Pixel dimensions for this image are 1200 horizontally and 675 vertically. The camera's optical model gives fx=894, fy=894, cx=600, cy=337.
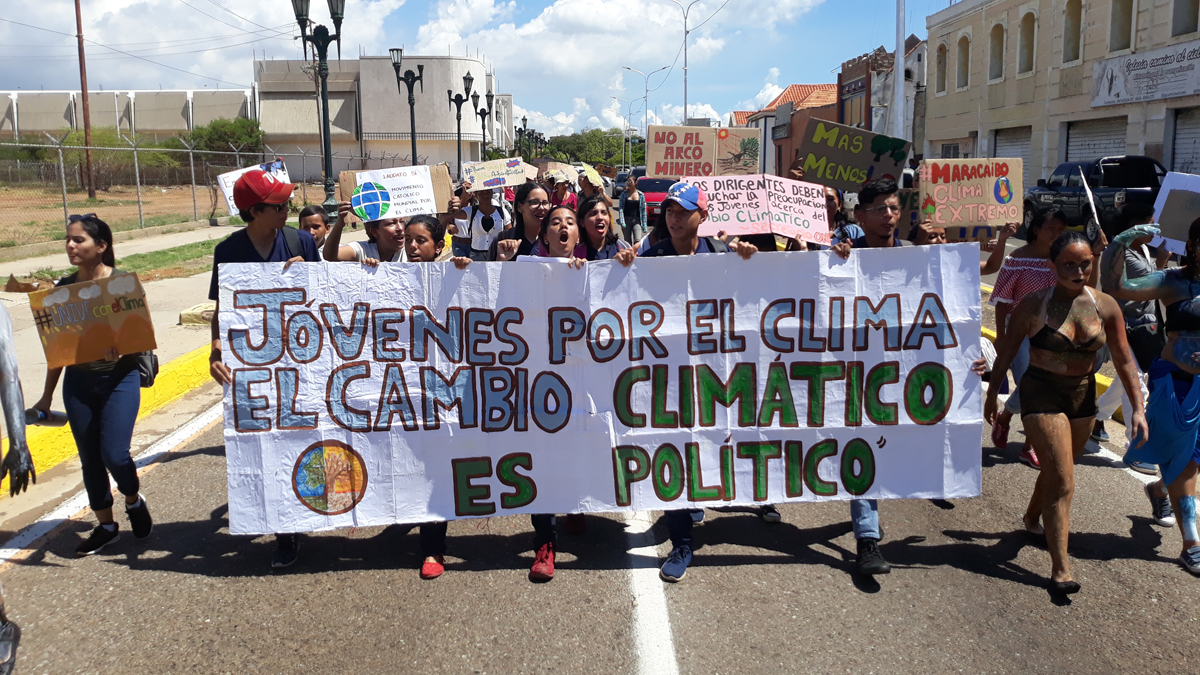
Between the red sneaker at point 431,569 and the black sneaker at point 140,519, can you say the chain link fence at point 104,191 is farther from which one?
the red sneaker at point 431,569

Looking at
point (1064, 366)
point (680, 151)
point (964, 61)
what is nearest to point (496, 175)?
point (680, 151)

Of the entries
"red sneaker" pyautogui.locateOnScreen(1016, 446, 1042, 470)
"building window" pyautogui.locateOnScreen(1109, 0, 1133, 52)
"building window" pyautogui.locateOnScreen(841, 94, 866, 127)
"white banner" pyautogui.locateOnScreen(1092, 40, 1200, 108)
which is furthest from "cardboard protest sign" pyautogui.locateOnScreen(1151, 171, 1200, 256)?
"building window" pyautogui.locateOnScreen(841, 94, 866, 127)

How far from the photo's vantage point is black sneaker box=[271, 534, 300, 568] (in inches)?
173

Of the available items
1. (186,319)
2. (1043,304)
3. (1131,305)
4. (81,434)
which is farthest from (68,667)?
(186,319)

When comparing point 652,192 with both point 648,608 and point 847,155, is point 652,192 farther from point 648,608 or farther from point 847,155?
point 648,608

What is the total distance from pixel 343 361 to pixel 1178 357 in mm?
4069

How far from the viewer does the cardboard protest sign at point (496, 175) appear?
30.9 ft

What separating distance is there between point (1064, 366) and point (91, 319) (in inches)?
185

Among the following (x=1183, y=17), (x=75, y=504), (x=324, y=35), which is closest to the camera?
(x=75, y=504)

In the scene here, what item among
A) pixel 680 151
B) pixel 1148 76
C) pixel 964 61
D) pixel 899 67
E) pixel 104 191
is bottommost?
pixel 680 151

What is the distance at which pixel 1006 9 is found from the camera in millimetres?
33219

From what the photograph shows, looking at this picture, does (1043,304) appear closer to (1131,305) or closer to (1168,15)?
(1131,305)

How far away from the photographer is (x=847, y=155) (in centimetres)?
651

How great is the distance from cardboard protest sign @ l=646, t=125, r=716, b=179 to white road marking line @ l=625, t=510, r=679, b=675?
4.25 metres
